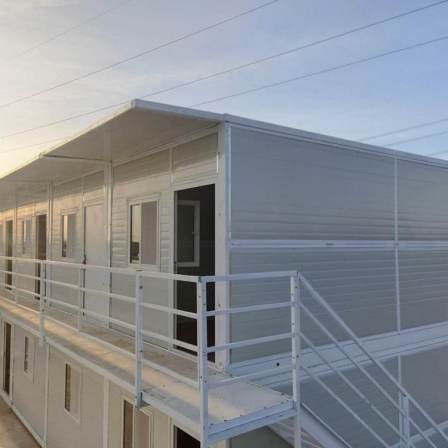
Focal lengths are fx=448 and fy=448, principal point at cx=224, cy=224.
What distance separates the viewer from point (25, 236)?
11258 mm

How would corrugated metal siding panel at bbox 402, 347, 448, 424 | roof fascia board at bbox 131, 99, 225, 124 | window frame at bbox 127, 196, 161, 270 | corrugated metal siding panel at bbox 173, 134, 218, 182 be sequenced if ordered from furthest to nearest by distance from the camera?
corrugated metal siding panel at bbox 402, 347, 448, 424 < window frame at bbox 127, 196, 161, 270 < corrugated metal siding panel at bbox 173, 134, 218, 182 < roof fascia board at bbox 131, 99, 225, 124

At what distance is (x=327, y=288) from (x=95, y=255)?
384 cm

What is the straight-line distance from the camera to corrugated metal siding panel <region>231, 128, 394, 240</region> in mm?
4641

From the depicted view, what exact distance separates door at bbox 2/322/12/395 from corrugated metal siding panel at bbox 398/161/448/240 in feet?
31.0

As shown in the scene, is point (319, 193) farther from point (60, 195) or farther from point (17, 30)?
point (17, 30)

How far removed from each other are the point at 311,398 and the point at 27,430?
6.47 metres

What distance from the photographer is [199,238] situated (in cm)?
720

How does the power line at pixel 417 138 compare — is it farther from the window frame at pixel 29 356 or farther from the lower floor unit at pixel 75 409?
the lower floor unit at pixel 75 409

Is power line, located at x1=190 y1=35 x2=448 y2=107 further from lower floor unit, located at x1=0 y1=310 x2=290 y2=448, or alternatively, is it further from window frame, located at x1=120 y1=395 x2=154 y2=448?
window frame, located at x1=120 y1=395 x2=154 y2=448

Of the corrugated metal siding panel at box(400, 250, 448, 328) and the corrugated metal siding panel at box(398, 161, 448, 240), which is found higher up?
the corrugated metal siding panel at box(398, 161, 448, 240)

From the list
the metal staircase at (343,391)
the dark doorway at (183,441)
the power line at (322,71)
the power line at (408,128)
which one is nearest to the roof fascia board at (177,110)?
the metal staircase at (343,391)

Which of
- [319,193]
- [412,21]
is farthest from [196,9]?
[319,193]

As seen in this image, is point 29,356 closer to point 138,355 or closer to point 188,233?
point 188,233

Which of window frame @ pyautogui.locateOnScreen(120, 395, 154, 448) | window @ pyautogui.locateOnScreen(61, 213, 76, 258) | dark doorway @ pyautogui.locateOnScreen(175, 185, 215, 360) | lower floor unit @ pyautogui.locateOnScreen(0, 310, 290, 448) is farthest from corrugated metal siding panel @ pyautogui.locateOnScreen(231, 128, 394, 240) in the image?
window @ pyautogui.locateOnScreen(61, 213, 76, 258)
